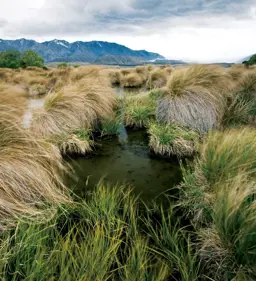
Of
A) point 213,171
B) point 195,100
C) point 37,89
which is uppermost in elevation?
point 195,100

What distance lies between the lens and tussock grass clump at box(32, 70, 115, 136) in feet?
14.8

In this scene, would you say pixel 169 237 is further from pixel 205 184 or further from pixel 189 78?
pixel 189 78

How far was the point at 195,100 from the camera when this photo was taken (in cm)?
510

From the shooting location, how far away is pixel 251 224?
162 cm

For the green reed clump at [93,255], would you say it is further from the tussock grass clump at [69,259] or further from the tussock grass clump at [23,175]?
the tussock grass clump at [23,175]

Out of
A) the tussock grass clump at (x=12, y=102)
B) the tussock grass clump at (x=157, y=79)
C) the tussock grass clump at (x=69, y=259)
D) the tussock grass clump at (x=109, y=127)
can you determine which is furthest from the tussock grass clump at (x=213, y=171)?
the tussock grass clump at (x=157, y=79)

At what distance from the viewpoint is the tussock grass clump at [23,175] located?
7.00ft

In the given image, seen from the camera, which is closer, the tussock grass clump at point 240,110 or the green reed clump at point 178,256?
the green reed clump at point 178,256

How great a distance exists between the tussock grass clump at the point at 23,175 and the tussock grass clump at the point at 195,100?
9.91 ft

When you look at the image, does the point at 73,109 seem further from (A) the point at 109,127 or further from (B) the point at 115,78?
(B) the point at 115,78

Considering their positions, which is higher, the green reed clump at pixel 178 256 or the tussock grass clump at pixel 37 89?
the green reed clump at pixel 178 256

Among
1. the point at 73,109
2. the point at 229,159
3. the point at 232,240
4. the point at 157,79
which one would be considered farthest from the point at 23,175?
the point at 157,79

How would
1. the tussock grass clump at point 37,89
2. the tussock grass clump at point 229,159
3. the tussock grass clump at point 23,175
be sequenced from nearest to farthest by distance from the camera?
the tussock grass clump at point 23,175 < the tussock grass clump at point 229,159 < the tussock grass clump at point 37,89

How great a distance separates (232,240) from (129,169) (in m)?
2.08
